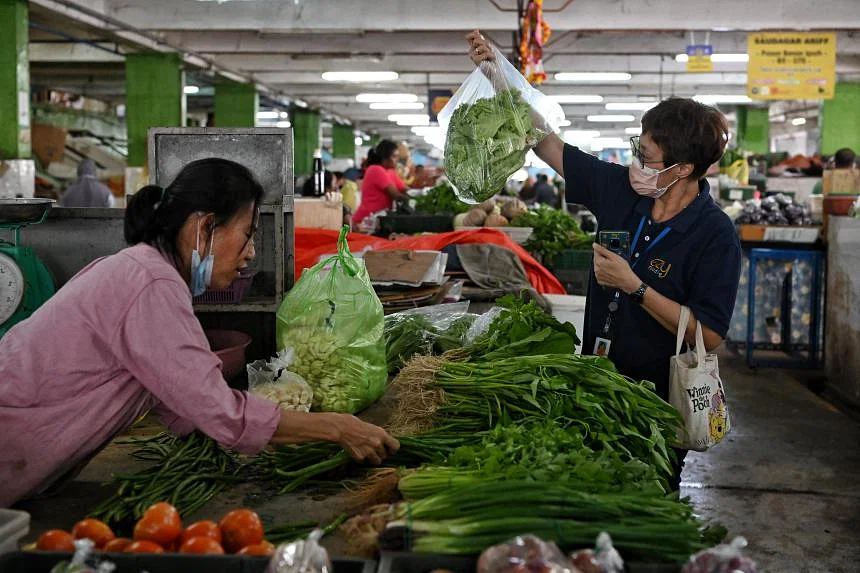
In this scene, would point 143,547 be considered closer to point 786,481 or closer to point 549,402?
point 549,402

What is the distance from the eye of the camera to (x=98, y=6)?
1321cm

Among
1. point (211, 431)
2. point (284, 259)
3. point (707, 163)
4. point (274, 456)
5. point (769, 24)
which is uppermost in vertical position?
point (769, 24)

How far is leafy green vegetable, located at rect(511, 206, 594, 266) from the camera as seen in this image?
7.52 metres

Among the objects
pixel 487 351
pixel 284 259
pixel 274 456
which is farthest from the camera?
pixel 284 259

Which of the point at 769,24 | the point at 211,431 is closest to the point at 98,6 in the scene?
the point at 769,24

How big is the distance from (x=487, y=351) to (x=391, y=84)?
2091 cm

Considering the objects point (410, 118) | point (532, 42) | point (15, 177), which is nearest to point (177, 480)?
point (532, 42)

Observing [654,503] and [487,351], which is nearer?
[654,503]

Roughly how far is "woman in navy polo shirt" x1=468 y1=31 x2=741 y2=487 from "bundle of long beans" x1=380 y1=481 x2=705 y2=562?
4.47ft

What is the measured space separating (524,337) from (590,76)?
17697 mm

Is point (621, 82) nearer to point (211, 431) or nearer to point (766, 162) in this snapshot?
point (766, 162)

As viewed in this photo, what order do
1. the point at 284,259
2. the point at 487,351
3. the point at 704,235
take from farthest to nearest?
the point at 284,259, the point at 487,351, the point at 704,235

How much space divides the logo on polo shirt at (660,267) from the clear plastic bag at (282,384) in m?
1.33

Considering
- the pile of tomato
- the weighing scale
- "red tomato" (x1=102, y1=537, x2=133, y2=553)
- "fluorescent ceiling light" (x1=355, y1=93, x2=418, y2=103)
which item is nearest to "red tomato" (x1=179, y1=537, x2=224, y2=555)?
the pile of tomato
